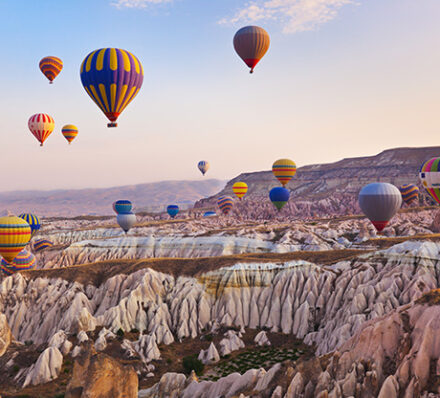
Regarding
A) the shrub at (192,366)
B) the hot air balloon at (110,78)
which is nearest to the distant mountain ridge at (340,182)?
the hot air balloon at (110,78)

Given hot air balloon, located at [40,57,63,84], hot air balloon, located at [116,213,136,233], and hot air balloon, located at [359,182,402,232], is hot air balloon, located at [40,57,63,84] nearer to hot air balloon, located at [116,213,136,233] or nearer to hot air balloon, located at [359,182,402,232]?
hot air balloon, located at [116,213,136,233]

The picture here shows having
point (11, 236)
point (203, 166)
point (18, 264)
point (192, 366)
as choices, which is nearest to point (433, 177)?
point (192, 366)

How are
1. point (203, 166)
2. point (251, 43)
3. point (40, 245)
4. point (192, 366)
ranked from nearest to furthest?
1. point (192, 366)
2. point (251, 43)
3. point (40, 245)
4. point (203, 166)

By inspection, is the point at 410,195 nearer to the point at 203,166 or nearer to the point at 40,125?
the point at 203,166

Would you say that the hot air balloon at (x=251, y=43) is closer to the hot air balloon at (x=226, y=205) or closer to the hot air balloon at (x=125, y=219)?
the hot air balloon at (x=125, y=219)

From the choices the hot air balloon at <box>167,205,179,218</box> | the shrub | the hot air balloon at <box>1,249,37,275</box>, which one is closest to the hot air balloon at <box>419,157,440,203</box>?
the shrub

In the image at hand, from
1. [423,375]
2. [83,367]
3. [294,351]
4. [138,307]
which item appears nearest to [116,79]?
[138,307]

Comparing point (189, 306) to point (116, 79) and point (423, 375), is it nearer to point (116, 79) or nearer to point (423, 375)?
point (116, 79)
